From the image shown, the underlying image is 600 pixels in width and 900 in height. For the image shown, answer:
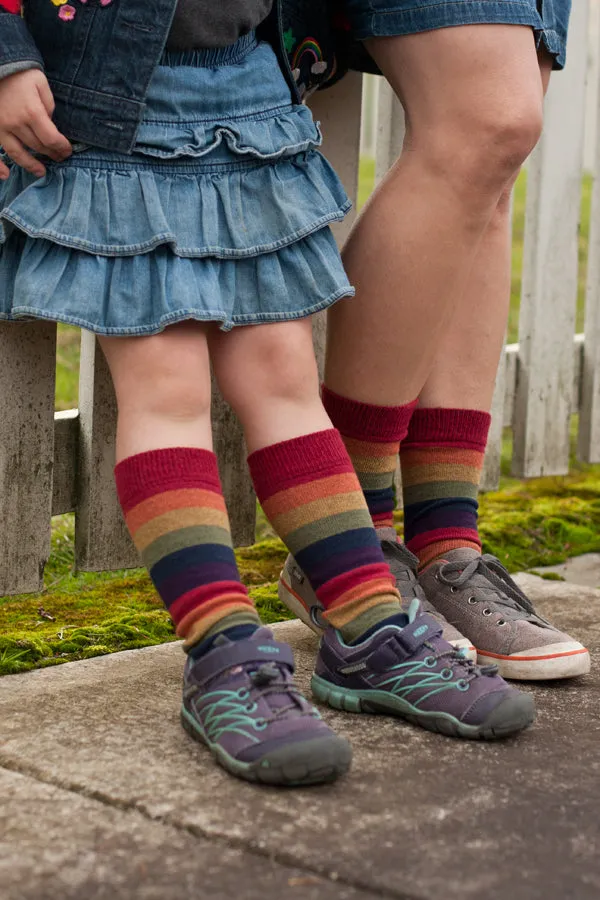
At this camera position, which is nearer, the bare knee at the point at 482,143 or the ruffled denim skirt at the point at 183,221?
the ruffled denim skirt at the point at 183,221


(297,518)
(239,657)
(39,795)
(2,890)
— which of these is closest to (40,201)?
(297,518)

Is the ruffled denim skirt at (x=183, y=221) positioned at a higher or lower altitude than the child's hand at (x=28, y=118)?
lower

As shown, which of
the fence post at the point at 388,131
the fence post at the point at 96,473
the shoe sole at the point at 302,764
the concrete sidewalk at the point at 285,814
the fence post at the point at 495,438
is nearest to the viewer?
the concrete sidewalk at the point at 285,814

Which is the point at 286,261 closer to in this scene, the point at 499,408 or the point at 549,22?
the point at 549,22

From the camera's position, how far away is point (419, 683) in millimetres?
1454

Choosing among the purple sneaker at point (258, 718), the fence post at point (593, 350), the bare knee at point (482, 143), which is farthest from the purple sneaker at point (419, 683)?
the fence post at point (593, 350)

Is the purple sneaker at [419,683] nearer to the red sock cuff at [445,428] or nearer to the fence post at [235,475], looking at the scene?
the red sock cuff at [445,428]

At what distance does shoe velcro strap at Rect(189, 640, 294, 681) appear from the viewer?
1354 millimetres

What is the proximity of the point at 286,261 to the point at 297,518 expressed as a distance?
0.33 meters

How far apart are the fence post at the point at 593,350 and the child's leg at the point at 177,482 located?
5.63 feet

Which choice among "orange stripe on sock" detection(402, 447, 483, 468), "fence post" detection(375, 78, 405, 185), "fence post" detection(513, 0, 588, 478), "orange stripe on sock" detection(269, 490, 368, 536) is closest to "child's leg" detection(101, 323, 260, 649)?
"orange stripe on sock" detection(269, 490, 368, 536)

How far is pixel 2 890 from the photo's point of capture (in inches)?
40.5

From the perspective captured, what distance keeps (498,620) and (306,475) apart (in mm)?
405

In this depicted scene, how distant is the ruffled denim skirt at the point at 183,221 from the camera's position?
1.45 metres
